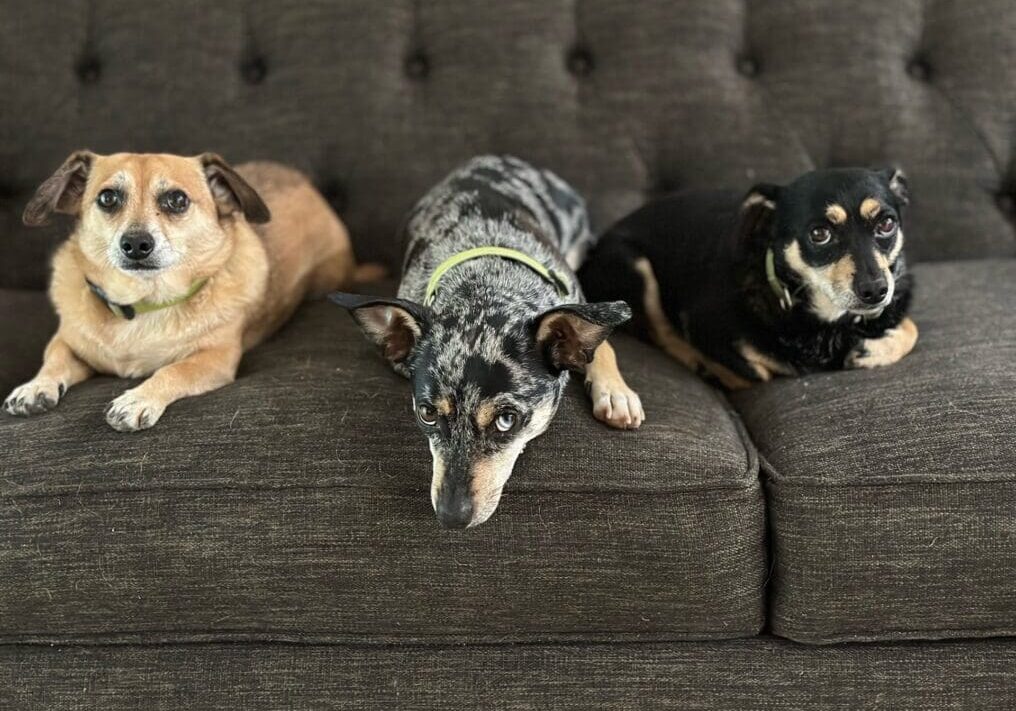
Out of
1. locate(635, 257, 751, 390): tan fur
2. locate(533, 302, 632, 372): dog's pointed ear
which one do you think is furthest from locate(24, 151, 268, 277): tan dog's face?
locate(635, 257, 751, 390): tan fur

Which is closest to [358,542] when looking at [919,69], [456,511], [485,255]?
[456,511]

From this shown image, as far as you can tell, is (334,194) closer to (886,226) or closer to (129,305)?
(129,305)

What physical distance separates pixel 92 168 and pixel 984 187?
2.43 m

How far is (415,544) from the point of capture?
1.48m

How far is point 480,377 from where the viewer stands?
147 centimetres

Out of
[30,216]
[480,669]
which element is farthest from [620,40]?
[480,669]

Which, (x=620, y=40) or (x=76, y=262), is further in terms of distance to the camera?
(x=620, y=40)

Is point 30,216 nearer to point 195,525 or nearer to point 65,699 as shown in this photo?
point 195,525

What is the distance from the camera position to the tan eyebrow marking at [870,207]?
1784mm

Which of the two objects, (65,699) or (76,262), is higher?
(76,262)

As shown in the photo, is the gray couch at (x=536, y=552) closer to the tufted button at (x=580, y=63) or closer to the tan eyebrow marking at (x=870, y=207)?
the tan eyebrow marking at (x=870, y=207)

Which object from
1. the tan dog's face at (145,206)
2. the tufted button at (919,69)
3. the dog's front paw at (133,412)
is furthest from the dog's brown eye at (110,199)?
the tufted button at (919,69)

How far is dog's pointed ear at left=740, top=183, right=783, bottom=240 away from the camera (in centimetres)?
193

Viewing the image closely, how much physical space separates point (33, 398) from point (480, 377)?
974 mm
